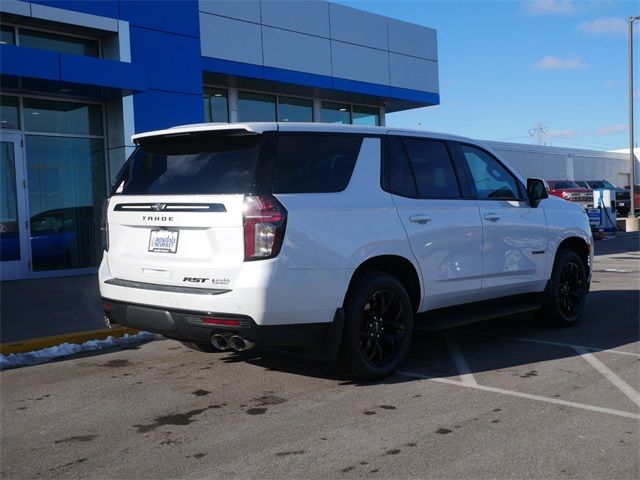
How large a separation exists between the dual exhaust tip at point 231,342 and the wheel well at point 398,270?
3.15 ft

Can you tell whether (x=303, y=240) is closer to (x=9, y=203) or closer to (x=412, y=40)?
(x=9, y=203)

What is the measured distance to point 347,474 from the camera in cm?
384

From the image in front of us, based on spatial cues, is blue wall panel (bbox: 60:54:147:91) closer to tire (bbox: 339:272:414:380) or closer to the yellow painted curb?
the yellow painted curb

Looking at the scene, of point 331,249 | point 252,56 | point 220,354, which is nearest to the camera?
point 331,249

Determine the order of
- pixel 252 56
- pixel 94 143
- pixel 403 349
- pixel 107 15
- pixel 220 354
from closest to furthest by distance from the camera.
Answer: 1. pixel 403 349
2. pixel 220 354
3. pixel 107 15
4. pixel 94 143
5. pixel 252 56

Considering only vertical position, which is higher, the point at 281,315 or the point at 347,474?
the point at 281,315

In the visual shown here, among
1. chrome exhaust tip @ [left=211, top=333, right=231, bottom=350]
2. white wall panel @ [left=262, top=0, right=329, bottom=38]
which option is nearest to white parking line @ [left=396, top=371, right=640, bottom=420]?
chrome exhaust tip @ [left=211, top=333, right=231, bottom=350]

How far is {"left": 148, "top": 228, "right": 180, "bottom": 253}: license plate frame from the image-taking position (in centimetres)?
522

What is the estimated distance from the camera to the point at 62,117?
523 inches

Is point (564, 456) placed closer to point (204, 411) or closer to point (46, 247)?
point (204, 411)

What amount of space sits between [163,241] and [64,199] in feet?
29.1

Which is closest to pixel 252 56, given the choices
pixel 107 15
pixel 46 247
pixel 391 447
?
pixel 107 15

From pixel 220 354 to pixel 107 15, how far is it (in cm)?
840

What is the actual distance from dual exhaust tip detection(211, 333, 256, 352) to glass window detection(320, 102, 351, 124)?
46.8ft
